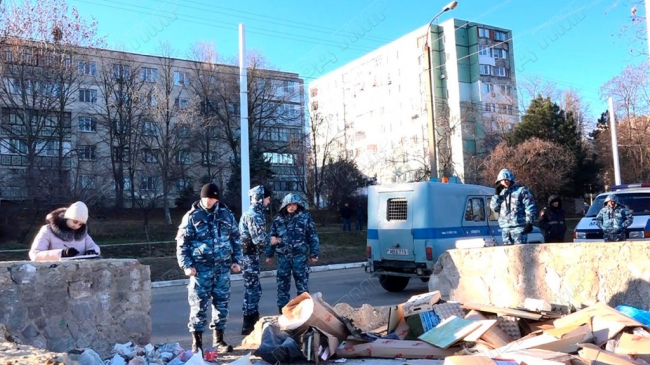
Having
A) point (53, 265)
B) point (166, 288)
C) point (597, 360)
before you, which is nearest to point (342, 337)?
point (597, 360)

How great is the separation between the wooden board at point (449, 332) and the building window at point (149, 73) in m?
35.5

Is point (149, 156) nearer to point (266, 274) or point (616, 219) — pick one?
point (266, 274)

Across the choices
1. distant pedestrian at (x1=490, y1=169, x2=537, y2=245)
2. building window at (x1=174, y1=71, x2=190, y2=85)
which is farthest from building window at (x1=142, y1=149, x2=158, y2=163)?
distant pedestrian at (x1=490, y1=169, x2=537, y2=245)

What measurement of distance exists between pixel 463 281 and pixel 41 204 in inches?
816

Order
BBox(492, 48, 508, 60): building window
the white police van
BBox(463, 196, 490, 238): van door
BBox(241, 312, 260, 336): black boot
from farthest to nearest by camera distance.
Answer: BBox(492, 48, 508, 60): building window → BBox(463, 196, 490, 238): van door → the white police van → BBox(241, 312, 260, 336): black boot

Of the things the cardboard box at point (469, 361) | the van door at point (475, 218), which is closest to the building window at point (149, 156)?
the van door at point (475, 218)

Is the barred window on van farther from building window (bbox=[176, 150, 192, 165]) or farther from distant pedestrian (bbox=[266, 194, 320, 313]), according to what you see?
building window (bbox=[176, 150, 192, 165])

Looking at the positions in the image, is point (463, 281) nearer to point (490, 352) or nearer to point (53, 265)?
point (490, 352)

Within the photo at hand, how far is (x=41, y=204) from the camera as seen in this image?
22578 millimetres

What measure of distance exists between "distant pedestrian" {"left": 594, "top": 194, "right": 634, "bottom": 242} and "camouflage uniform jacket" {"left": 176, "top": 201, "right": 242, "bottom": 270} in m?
7.47

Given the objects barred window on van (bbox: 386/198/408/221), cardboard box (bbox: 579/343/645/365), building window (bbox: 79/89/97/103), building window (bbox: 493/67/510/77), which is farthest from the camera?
building window (bbox: 493/67/510/77)

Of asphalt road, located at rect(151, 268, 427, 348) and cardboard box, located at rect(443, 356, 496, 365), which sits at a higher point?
cardboard box, located at rect(443, 356, 496, 365)

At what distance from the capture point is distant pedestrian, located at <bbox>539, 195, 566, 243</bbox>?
474 inches

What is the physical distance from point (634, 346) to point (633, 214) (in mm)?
7986
